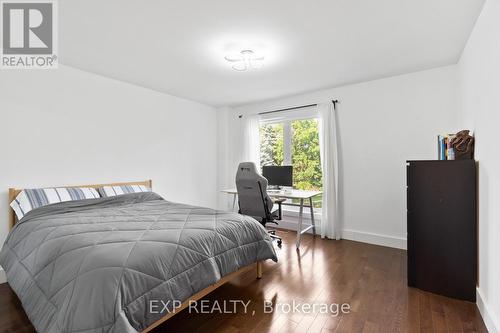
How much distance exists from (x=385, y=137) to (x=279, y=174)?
5.47 feet

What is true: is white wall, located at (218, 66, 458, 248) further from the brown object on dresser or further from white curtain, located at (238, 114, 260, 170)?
white curtain, located at (238, 114, 260, 170)

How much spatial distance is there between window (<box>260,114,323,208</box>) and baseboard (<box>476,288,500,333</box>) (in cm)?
240

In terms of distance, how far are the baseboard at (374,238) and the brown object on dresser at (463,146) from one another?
1.54 meters

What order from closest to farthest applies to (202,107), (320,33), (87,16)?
(87,16)
(320,33)
(202,107)

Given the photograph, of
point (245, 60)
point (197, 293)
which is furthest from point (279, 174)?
point (197, 293)

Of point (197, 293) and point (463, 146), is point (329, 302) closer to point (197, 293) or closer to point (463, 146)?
point (197, 293)

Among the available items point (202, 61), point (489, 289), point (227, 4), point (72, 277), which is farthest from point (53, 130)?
point (489, 289)

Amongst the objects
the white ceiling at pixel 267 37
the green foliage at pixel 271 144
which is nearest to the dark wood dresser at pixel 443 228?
the white ceiling at pixel 267 37

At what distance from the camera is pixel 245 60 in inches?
109

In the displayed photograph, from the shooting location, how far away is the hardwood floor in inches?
71.1

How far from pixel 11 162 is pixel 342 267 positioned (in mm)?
3723

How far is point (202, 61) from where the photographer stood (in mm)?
2924

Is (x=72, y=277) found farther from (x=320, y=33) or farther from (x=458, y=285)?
(x=458, y=285)

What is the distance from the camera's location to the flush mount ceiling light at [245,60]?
8.92ft
